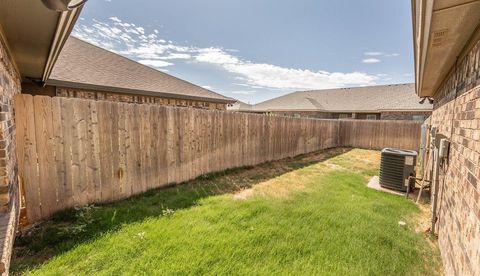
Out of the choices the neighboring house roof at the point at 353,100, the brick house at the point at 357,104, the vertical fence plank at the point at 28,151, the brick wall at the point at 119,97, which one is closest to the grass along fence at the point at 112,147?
the vertical fence plank at the point at 28,151

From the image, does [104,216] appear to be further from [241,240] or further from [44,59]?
[44,59]

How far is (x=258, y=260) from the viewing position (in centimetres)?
258

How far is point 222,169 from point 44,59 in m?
4.59

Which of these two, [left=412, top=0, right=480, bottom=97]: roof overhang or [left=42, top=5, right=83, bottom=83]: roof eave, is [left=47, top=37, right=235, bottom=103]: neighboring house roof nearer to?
[left=42, top=5, right=83, bottom=83]: roof eave

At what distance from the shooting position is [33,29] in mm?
2523

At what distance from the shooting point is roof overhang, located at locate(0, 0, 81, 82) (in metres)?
2.07

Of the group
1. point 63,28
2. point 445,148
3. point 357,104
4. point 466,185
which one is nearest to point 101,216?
point 63,28

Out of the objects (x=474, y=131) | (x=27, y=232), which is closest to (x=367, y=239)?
(x=474, y=131)

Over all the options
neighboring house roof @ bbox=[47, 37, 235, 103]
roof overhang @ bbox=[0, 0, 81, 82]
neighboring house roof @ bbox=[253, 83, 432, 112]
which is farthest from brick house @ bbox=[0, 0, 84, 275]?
neighboring house roof @ bbox=[253, 83, 432, 112]

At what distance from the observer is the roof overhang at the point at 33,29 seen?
6.78ft

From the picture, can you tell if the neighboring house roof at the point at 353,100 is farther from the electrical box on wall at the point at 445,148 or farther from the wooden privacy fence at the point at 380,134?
the electrical box on wall at the point at 445,148

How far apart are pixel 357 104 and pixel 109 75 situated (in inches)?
857

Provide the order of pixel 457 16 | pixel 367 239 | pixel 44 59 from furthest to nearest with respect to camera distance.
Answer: pixel 44 59 < pixel 367 239 < pixel 457 16

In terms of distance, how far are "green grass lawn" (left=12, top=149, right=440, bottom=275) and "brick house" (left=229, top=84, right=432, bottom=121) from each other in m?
17.7
